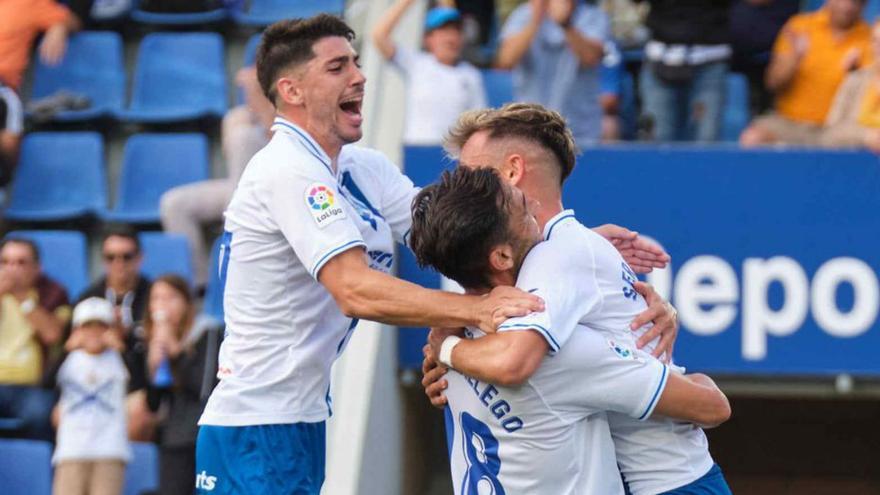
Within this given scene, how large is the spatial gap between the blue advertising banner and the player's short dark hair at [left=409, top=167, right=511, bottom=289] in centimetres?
380

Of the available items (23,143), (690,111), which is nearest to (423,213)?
(690,111)

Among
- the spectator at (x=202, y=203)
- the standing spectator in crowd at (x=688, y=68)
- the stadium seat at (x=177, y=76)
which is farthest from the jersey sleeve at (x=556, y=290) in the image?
the stadium seat at (x=177, y=76)

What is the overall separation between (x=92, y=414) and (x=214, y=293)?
1073mm

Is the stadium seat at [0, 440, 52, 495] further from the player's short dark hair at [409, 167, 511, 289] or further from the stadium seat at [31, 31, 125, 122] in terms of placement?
the player's short dark hair at [409, 167, 511, 289]

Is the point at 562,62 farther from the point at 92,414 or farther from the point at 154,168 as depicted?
the point at 92,414

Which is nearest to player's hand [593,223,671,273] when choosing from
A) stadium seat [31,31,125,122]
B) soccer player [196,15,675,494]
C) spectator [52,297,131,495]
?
soccer player [196,15,675,494]

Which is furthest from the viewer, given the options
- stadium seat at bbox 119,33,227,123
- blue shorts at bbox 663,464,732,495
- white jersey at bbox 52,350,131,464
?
stadium seat at bbox 119,33,227,123

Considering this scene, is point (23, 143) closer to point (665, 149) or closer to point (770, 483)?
point (665, 149)

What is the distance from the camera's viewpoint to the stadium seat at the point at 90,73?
33.3ft

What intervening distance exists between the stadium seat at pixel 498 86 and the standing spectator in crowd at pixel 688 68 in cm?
90

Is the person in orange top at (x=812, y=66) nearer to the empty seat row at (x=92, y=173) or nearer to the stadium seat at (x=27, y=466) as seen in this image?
the empty seat row at (x=92, y=173)

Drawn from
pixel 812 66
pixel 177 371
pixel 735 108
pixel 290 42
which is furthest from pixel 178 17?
pixel 290 42

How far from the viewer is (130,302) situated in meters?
8.13

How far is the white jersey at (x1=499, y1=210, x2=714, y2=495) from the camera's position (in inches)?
137
